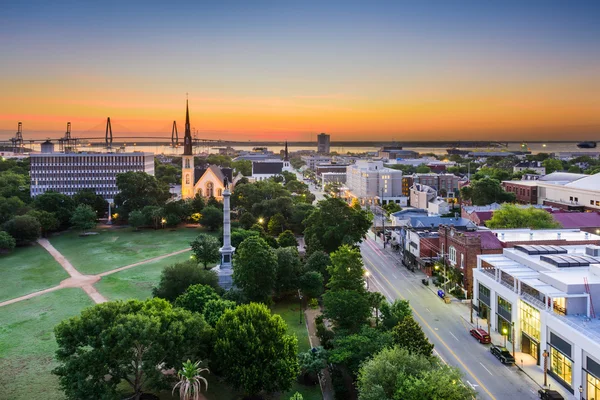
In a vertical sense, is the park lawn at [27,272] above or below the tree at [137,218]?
below

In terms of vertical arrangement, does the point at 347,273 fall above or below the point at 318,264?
above

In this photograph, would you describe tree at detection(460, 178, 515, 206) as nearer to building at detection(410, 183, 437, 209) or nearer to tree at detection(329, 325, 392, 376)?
building at detection(410, 183, 437, 209)

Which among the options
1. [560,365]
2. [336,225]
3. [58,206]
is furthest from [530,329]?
[58,206]

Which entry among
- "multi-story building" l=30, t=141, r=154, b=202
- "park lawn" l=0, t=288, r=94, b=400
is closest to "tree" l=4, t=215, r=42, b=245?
"park lawn" l=0, t=288, r=94, b=400

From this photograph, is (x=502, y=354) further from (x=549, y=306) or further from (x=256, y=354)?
(x=256, y=354)

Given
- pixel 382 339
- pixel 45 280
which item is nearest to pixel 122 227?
pixel 45 280

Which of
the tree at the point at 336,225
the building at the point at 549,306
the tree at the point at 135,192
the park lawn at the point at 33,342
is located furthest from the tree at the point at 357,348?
the tree at the point at 135,192

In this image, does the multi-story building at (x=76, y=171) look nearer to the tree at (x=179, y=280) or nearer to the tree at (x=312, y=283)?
the tree at (x=179, y=280)

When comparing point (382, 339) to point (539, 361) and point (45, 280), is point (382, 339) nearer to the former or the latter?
point (539, 361)
